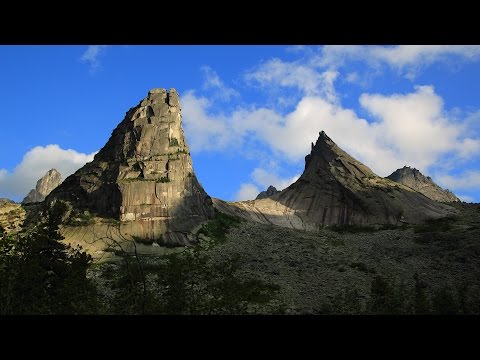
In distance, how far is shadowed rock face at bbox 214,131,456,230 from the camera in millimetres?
80188

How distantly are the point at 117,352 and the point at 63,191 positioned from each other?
70.8 meters

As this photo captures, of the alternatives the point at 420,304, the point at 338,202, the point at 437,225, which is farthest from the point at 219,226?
the point at 420,304

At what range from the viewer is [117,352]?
3.42m

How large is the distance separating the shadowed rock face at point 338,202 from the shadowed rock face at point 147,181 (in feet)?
34.3

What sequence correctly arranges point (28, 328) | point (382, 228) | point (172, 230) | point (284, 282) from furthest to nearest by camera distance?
point (382, 228), point (172, 230), point (284, 282), point (28, 328)

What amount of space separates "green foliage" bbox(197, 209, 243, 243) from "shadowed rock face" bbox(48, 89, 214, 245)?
4.54 ft

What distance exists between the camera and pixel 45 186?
465 ft

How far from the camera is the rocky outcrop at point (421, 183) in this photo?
12512 cm

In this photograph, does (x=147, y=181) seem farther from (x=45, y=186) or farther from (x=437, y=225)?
(x=45, y=186)

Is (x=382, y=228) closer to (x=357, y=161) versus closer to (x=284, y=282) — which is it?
(x=357, y=161)

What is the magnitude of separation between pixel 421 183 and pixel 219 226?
262 feet

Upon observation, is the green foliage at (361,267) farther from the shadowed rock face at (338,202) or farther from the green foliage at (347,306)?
the shadowed rock face at (338,202)

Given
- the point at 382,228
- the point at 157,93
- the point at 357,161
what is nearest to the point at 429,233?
the point at 382,228

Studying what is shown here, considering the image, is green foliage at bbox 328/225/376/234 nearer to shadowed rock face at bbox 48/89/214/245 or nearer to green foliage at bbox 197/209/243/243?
green foliage at bbox 197/209/243/243
